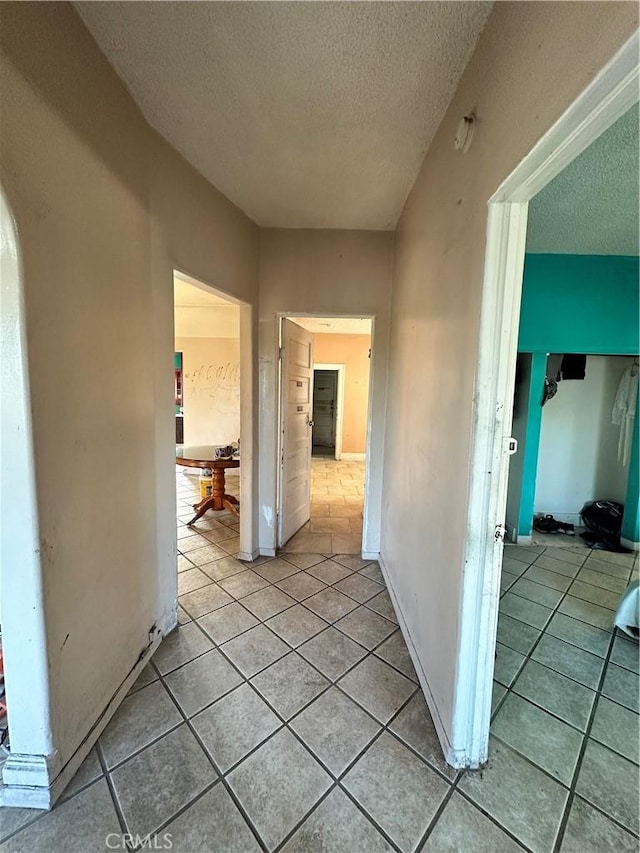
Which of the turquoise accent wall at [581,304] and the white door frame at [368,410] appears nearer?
the white door frame at [368,410]

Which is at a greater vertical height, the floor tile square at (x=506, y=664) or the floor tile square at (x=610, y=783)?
the floor tile square at (x=610, y=783)

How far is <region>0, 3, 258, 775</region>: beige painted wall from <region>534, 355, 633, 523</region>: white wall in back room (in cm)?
391

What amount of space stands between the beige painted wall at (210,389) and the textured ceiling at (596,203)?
165 inches

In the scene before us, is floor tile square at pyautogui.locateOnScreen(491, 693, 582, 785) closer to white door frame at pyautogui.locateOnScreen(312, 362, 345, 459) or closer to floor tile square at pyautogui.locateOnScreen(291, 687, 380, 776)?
floor tile square at pyautogui.locateOnScreen(291, 687, 380, 776)

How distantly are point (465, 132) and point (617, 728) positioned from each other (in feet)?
8.16

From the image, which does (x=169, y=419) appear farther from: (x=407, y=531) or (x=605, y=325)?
(x=605, y=325)

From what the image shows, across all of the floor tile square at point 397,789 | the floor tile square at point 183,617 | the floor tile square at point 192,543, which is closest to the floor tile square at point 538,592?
the floor tile square at point 397,789

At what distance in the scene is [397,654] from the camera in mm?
1949

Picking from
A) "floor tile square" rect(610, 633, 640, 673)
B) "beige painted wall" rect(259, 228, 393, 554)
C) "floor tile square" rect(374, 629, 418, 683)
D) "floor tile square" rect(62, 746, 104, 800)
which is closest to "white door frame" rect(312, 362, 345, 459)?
"beige painted wall" rect(259, 228, 393, 554)

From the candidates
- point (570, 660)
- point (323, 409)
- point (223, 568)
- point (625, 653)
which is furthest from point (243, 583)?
point (323, 409)

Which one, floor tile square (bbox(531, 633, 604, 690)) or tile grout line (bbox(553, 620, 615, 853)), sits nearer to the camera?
tile grout line (bbox(553, 620, 615, 853))

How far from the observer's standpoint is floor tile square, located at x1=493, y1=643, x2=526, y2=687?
72.2 inches

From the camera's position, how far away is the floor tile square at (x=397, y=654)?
1.83 m

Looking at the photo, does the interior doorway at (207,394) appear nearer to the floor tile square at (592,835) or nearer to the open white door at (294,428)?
the open white door at (294,428)
